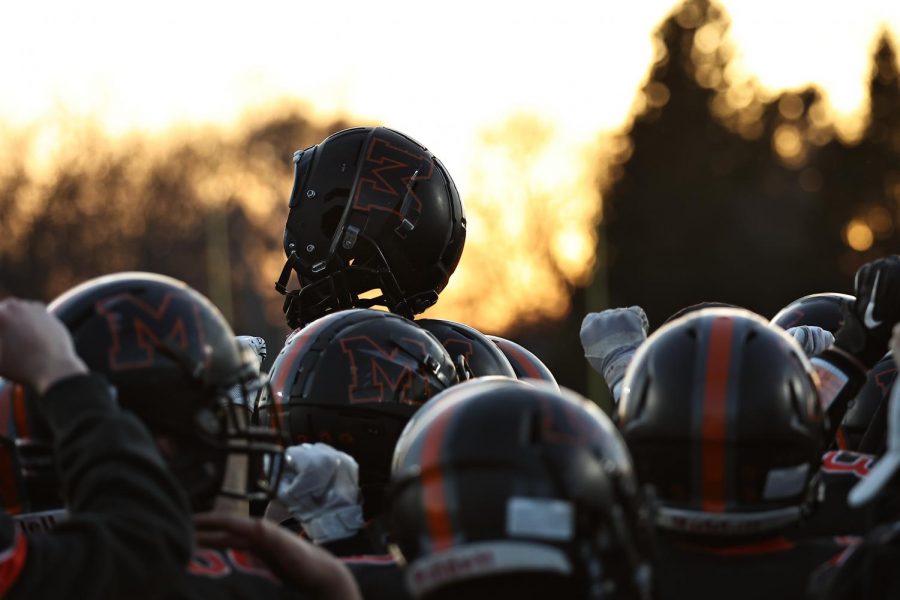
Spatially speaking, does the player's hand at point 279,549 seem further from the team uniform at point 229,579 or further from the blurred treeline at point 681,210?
the blurred treeline at point 681,210

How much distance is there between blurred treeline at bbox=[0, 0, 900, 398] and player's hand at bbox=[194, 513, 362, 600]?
95.0 feet

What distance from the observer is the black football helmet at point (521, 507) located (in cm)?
303

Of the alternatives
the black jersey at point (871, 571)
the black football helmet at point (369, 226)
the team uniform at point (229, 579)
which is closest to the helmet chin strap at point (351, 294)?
the black football helmet at point (369, 226)

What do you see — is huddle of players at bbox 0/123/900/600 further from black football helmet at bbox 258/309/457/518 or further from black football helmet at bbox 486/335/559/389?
black football helmet at bbox 486/335/559/389

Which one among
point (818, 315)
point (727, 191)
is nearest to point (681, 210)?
point (727, 191)

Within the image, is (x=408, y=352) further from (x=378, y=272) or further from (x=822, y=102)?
(x=822, y=102)

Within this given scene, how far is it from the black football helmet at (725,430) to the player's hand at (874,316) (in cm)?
90

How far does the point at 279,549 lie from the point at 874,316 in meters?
2.20

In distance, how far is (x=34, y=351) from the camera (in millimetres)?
3236

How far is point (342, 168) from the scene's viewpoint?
597 cm

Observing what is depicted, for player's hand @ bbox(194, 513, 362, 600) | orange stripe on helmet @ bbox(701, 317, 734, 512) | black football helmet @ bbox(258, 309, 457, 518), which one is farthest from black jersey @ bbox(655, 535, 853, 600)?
black football helmet @ bbox(258, 309, 457, 518)

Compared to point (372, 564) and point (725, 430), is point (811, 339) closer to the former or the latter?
point (725, 430)

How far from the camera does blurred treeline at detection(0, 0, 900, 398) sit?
34.2 m

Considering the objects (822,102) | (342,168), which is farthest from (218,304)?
(342,168)
